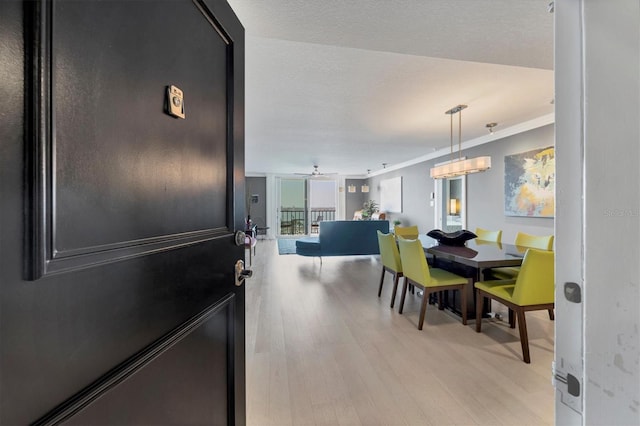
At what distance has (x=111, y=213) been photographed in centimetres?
59

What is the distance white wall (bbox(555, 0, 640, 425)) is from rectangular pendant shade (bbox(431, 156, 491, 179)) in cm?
298

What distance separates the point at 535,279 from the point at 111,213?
2.65m

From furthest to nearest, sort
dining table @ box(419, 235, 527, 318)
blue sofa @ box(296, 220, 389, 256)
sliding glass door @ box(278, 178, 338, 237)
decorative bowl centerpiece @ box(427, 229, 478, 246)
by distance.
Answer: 1. sliding glass door @ box(278, 178, 338, 237)
2. blue sofa @ box(296, 220, 389, 256)
3. decorative bowl centerpiece @ box(427, 229, 478, 246)
4. dining table @ box(419, 235, 527, 318)

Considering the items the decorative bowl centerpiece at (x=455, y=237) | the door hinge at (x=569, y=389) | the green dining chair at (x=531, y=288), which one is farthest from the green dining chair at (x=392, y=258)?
the door hinge at (x=569, y=389)

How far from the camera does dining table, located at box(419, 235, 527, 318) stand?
7.97ft

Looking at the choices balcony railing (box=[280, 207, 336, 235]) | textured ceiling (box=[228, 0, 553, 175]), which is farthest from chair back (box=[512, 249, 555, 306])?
balcony railing (box=[280, 207, 336, 235])

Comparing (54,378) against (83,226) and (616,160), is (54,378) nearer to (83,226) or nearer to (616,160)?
(83,226)

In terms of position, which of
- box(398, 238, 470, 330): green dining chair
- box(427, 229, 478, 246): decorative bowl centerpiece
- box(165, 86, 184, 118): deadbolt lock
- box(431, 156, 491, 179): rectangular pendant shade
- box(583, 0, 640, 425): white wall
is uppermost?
box(431, 156, 491, 179): rectangular pendant shade

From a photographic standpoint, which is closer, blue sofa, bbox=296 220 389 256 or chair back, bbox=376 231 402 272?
chair back, bbox=376 231 402 272

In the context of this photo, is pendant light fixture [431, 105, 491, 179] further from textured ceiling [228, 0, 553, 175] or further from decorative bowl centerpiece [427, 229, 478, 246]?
decorative bowl centerpiece [427, 229, 478, 246]

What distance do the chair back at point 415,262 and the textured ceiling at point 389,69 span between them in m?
1.58

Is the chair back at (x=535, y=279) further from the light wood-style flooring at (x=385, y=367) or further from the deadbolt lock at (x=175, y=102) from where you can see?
the deadbolt lock at (x=175, y=102)

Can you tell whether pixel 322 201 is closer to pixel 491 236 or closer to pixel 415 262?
pixel 491 236

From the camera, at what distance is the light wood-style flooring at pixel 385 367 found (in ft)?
5.25
